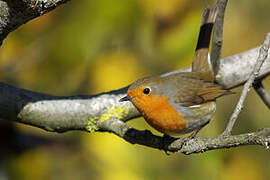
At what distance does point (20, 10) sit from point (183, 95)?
1694mm

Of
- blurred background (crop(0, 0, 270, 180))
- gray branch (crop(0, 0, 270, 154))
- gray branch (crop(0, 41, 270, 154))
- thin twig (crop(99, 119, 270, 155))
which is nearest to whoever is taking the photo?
thin twig (crop(99, 119, 270, 155))

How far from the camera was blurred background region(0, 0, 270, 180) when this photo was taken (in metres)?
3.78

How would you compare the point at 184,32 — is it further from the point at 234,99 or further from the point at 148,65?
the point at 234,99

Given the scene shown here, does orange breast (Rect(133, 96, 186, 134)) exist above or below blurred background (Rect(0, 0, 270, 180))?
below

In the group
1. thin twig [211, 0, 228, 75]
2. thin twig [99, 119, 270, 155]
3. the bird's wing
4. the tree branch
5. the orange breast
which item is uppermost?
thin twig [211, 0, 228, 75]

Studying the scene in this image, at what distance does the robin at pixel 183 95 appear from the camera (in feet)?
10.0

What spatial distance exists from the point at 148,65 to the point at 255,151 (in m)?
1.42

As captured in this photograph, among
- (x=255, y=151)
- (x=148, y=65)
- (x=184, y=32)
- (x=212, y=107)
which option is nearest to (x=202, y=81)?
(x=212, y=107)

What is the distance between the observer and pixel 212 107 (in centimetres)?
336

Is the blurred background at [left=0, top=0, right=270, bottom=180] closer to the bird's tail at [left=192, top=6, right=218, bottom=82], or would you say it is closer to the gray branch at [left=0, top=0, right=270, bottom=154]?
the bird's tail at [left=192, top=6, right=218, bottom=82]

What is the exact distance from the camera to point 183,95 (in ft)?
10.9

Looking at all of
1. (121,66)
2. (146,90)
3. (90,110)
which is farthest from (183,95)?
(121,66)

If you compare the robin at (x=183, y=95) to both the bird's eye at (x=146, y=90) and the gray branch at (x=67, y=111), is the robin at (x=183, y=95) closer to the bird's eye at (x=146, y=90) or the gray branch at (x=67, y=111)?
the bird's eye at (x=146, y=90)

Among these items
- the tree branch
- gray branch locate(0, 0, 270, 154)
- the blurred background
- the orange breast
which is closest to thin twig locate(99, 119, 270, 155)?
gray branch locate(0, 0, 270, 154)
